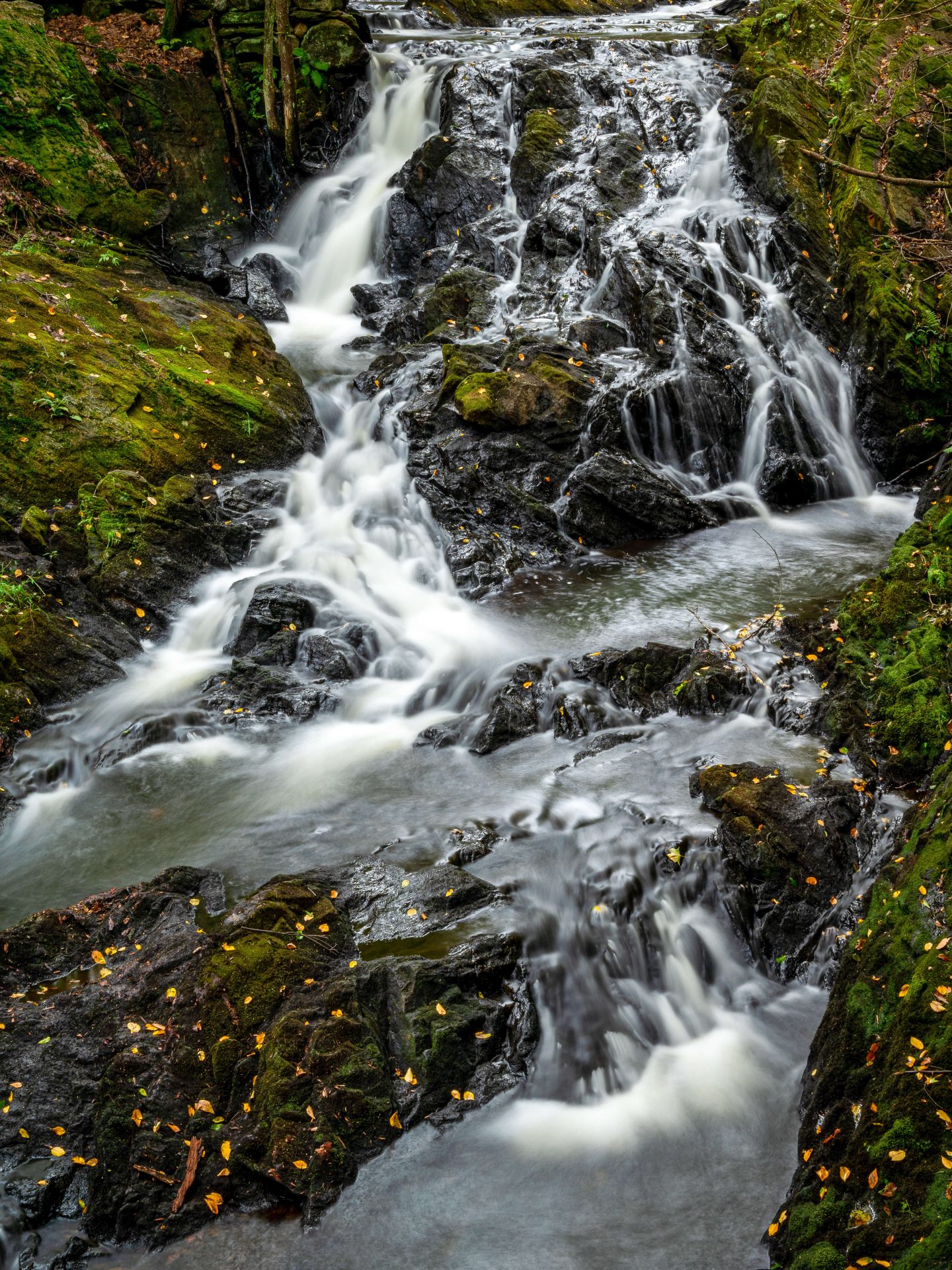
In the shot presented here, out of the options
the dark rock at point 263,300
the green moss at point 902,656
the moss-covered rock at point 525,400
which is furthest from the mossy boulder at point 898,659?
the dark rock at point 263,300

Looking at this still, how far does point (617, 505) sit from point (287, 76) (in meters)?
9.58

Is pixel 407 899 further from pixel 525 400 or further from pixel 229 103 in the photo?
pixel 229 103

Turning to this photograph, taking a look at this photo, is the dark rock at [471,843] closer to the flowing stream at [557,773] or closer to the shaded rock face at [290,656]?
the flowing stream at [557,773]

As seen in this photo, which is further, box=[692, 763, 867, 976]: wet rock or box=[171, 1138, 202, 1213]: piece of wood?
box=[692, 763, 867, 976]: wet rock

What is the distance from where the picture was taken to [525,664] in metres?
7.37

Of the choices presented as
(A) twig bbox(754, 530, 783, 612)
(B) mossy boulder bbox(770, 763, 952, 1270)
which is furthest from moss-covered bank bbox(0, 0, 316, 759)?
(B) mossy boulder bbox(770, 763, 952, 1270)

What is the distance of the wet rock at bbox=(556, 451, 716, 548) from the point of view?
9.45 m

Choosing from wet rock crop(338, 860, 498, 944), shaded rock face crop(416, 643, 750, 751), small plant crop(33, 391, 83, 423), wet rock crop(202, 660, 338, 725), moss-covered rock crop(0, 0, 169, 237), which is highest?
moss-covered rock crop(0, 0, 169, 237)

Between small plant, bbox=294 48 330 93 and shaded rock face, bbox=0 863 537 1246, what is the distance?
1391cm

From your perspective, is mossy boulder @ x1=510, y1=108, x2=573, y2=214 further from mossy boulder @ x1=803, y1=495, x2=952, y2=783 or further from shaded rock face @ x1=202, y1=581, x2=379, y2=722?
mossy boulder @ x1=803, y1=495, x2=952, y2=783

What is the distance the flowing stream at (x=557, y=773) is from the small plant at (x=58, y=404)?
2193 millimetres

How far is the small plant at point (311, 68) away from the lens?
14203 millimetres

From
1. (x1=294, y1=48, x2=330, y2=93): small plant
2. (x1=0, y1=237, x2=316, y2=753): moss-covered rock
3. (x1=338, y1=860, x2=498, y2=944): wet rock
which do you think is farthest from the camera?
(x1=294, y1=48, x2=330, y2=93): small plant

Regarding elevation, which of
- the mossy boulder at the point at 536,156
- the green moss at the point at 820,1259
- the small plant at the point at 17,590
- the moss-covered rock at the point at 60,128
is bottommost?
the green moss at the point at 820,1259
